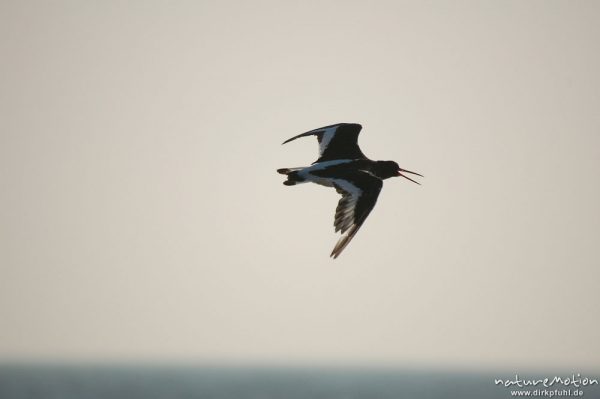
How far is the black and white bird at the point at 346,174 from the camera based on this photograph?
21219mm

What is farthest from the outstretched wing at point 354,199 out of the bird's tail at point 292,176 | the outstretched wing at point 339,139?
the outstretched wing at point 339,139

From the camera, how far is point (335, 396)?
11700 centimetres

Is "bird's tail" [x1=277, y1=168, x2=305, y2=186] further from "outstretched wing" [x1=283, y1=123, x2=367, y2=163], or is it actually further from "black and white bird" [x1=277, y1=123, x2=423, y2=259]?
"outstretched wing" [x1=283, y1=123, x2=367, y2=163]

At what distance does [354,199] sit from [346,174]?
64 cm

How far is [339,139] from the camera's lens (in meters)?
23.0

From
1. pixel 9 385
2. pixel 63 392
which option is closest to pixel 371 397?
pixel 63 392

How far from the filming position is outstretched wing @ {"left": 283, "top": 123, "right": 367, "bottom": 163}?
2283cm

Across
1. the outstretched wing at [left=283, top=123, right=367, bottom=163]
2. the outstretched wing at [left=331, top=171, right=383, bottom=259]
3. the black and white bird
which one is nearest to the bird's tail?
the black and white bird

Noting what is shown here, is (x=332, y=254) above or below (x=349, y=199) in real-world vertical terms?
below

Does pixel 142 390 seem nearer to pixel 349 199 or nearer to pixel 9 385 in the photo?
pixel 9 385

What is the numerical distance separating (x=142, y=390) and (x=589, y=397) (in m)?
68.5

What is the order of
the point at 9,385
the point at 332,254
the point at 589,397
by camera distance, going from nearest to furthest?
the point at 332,254 → the point at 9,385 → the point at 589,397

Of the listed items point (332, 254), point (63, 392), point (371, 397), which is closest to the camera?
point (332, 254)

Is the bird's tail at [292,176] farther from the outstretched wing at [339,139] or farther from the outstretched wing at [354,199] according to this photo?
the outstretched wing at [339,139]
